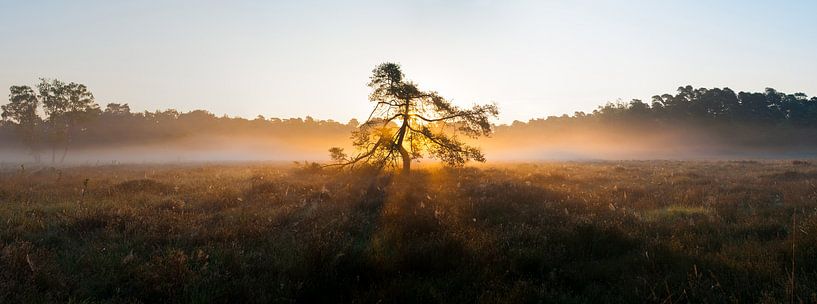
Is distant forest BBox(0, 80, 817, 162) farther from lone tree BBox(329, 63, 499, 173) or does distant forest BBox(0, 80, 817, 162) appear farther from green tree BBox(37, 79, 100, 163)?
lone tree BBox(329, 63, 499, 173)

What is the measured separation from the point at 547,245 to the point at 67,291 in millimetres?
5785

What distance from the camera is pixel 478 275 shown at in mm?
5035

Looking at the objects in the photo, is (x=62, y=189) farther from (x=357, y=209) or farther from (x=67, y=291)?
(x=67, y=291)

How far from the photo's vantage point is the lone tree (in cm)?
1780

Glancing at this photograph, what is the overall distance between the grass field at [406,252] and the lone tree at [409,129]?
7.47 metres

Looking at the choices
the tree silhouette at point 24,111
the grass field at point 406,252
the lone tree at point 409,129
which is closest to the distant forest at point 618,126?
the tree silhouette at point 24,111

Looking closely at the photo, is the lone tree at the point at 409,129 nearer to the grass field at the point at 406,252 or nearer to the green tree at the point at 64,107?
the grass field at the point at 406,252

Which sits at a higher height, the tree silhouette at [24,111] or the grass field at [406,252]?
the tree silhouette at [24,111]

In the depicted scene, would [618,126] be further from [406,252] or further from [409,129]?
[406,252]

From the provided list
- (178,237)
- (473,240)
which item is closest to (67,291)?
(178,237)

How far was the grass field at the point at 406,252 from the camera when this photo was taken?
4535mm

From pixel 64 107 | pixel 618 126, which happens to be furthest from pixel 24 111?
pixel 618 126

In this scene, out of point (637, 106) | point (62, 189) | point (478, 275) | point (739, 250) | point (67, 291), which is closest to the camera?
point (67, 291)

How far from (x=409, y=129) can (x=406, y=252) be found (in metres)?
13.2
